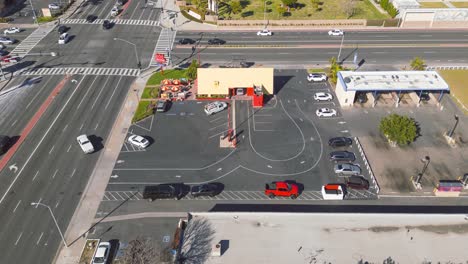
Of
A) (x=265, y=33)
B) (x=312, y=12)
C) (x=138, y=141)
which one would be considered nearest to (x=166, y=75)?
(x=138, y=141)

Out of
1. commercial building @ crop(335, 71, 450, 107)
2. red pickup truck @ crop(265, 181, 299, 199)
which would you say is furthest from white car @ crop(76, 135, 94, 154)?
commercial building @ crop(335, 71, 450, 107)

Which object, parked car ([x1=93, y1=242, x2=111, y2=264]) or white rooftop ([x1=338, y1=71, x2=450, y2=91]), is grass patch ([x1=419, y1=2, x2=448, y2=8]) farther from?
parked car ([x1=93, y1=242, x2=111, y2=264])

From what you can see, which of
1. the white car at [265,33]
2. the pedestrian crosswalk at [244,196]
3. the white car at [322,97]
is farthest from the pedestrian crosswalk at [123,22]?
the pedestrian crosswalk at [244,196]

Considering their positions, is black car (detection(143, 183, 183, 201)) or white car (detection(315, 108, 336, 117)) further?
white car (detection(315, 108, 336, 117))

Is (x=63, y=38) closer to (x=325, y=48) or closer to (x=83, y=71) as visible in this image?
(x=83, y=71)

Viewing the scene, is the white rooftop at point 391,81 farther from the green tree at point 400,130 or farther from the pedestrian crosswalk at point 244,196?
the pedestrian crosswalk at point 244,196

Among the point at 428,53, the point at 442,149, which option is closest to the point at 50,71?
the point at 442,149
